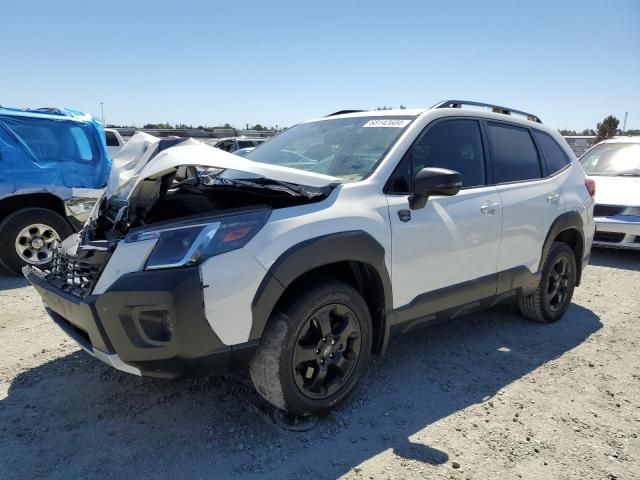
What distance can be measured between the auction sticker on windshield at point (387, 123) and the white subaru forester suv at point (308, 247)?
0.02 m

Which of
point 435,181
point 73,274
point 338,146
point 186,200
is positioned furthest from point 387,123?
point 73,274

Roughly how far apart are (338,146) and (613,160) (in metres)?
6.79

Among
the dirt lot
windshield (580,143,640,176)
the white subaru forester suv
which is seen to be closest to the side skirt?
the white subaru forester suv

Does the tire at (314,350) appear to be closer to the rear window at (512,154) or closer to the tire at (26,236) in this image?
the rear window at (512,154)

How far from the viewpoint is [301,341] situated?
2.67m

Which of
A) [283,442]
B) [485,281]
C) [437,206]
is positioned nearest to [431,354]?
[485,281]

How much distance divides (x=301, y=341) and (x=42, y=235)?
4517 mm

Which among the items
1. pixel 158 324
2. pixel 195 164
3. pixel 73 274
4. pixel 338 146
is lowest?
pixel 158 324

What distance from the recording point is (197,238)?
7.54 ft

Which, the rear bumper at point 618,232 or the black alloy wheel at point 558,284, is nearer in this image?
the black alloy wheel at point 558,284

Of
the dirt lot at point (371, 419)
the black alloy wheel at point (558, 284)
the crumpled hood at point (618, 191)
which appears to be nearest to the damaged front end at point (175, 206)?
the dirt lot at point (371, 419)

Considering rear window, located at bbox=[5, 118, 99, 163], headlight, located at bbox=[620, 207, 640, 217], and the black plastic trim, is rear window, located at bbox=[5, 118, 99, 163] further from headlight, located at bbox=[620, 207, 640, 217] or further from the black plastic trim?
headlight, located at bbox=[620, 207, 640, 217]

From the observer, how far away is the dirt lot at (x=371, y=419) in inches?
95.7

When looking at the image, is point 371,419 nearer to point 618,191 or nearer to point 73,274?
point 73,274
